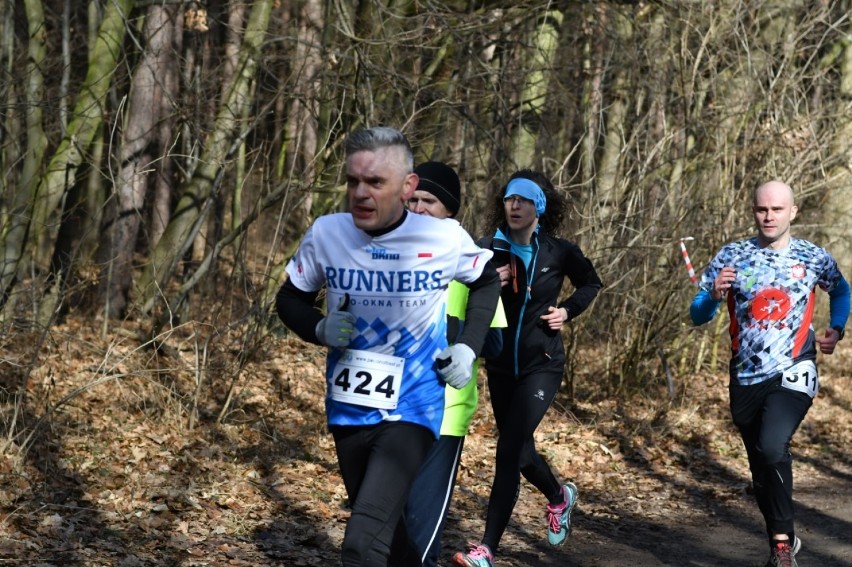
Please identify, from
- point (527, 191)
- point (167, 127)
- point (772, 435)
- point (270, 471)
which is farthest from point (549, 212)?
Answer: point (167, 127)

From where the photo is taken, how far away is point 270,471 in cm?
827

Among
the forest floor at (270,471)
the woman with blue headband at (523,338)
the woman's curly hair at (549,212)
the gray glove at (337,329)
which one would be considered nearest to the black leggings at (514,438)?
the woman with blue headband at (523,338)

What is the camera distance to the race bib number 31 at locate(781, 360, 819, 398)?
19.2 ft

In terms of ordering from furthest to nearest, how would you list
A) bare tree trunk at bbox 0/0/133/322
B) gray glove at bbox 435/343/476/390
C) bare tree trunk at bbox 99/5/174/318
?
bare tree trunk at bbox 99/5/174/318 < bare tree trunk at bbox 0/0/133/322 < gray glove at bbox 435/343/476/390

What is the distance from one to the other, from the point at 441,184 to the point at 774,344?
2.00 m

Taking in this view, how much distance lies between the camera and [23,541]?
612cm

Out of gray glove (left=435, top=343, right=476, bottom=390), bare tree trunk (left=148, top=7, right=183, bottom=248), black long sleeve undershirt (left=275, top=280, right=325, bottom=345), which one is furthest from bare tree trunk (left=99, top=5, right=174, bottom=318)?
gray glove (left=435, top=343, right=476, bottom=390)

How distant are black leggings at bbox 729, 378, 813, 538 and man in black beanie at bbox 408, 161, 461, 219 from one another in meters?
1.97

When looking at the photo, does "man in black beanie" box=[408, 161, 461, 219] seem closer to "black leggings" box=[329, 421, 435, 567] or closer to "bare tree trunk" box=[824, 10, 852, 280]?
"black leggings" box=[329, 421, 435, 567]

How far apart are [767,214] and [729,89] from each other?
5802 millimetres

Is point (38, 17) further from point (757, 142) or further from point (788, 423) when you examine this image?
point (788, 423)

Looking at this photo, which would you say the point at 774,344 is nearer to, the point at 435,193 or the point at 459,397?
the point at 459,397

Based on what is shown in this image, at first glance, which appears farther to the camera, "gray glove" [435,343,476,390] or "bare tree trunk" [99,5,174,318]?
"bare tree trunk" [99,5,174,318]

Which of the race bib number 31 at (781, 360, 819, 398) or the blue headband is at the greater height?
the blue headband
